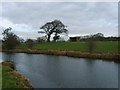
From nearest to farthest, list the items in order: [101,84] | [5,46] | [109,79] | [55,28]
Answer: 1. [101,84]
2. [109,79]
3. [5,46]
4. [55,28]

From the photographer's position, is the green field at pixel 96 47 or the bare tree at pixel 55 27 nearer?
the green field at pixel 96 47

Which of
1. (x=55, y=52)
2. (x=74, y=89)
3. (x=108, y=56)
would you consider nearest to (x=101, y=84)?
(x=74, y=89)

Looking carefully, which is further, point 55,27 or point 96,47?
point 55,27

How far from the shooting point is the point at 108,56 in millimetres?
30000

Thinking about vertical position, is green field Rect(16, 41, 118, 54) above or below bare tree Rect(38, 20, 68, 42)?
below

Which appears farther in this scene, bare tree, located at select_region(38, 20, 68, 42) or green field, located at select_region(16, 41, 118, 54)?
bare tree, located at select_region(38, 20, 68, 42)

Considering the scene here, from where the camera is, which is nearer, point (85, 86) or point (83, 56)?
point (85, 86)

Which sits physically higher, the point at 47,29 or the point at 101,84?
the point at 47,29

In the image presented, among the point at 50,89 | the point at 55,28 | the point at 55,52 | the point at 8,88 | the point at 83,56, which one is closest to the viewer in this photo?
the point at 8,88

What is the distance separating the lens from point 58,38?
226 ft

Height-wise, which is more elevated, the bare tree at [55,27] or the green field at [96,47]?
the bare tree at [55,27]

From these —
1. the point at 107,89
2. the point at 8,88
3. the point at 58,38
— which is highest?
the point at 58,38

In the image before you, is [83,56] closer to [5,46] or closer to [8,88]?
[8,88]

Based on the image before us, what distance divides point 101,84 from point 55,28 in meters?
52.9
